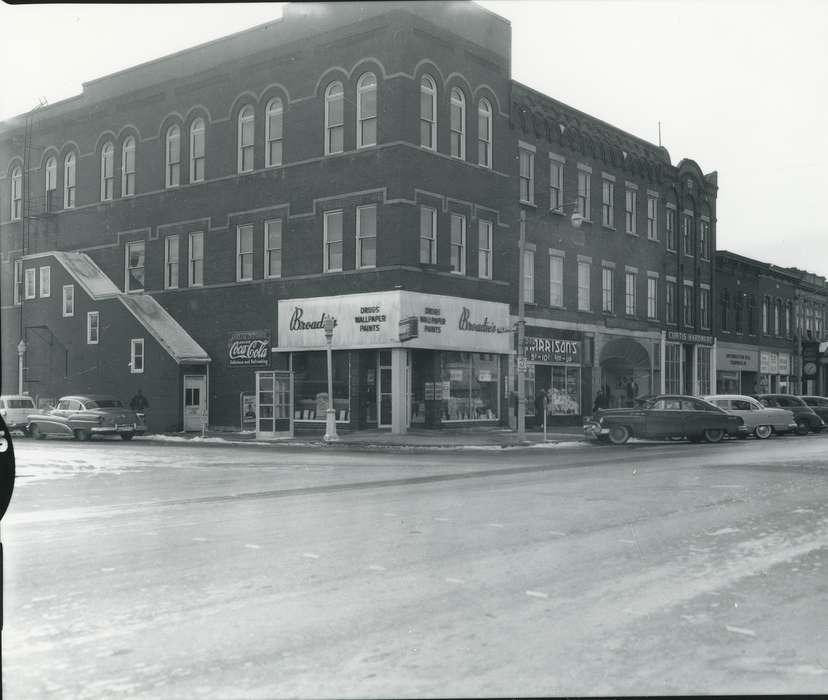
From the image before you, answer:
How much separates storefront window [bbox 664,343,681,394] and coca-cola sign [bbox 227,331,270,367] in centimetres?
2043

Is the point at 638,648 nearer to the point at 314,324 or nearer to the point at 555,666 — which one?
the point at 555,666

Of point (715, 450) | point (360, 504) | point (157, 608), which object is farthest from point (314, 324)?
point (157, 608)

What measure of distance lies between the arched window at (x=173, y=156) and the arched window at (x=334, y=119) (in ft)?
24.9

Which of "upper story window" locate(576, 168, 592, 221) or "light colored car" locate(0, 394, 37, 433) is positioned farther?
"upper story window" locate(576, 168, 592, 221)

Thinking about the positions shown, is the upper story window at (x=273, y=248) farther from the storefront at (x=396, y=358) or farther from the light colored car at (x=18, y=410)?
the light colored car at (x=18, y=410)

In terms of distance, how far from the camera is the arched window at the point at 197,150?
3353cm

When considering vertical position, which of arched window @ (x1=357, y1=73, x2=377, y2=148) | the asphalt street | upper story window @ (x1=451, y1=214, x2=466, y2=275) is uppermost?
arched window @ (x1=357, y1=73, x2=377, y2=148)

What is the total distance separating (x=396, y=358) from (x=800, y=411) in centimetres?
1629

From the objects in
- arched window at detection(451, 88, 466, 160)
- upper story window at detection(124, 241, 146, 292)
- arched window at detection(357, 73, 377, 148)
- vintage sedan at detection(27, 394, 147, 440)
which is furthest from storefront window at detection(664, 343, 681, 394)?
vintage sedan at detection(27, 394, 147, 440)

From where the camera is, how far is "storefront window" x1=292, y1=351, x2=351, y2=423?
30297 mm

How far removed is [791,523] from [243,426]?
24955 millimetres

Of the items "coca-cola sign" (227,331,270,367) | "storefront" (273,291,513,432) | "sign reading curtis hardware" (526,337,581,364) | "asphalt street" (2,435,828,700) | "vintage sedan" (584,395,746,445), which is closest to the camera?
"asphalt street" (2,435,828,700)

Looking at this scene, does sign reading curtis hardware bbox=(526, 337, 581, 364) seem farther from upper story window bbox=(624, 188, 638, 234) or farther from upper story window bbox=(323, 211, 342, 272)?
upper story window bbox=(323, 211, 342, 272)

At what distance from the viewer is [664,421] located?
26266 mm
